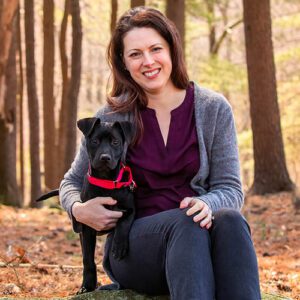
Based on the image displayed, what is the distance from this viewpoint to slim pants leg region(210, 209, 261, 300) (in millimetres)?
2684

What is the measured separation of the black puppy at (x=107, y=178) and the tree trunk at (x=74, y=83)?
709 centimetres

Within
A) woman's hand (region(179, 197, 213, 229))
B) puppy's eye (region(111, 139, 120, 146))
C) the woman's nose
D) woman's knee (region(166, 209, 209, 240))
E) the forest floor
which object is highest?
the woman's nose

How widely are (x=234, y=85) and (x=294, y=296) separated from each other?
15607 mm

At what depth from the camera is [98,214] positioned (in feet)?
9.96


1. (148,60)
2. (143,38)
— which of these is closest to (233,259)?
(148,60)

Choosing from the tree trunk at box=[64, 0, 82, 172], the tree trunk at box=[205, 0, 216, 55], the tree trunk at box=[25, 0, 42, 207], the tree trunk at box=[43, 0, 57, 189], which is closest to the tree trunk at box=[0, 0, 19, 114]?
the tree trunk at box=[64, 0, 82, 172]

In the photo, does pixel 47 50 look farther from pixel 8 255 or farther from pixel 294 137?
pixel 8 255

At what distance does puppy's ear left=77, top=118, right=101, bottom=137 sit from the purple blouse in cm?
26

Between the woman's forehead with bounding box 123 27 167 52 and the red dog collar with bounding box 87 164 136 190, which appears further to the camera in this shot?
the woman's forehead with bounding box 123 27 167 52

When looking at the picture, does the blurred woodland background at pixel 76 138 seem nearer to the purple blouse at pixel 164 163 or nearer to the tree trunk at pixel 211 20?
the tree trunk at pixel 211 20

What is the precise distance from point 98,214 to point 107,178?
217mm

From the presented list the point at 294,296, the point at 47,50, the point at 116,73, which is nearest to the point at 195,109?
the point at 116,73

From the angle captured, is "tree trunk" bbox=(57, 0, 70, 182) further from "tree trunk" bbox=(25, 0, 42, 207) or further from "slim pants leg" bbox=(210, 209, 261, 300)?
"slim pants leg" bbox=(210, 209, 261, 300)

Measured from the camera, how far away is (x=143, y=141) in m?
3.29
